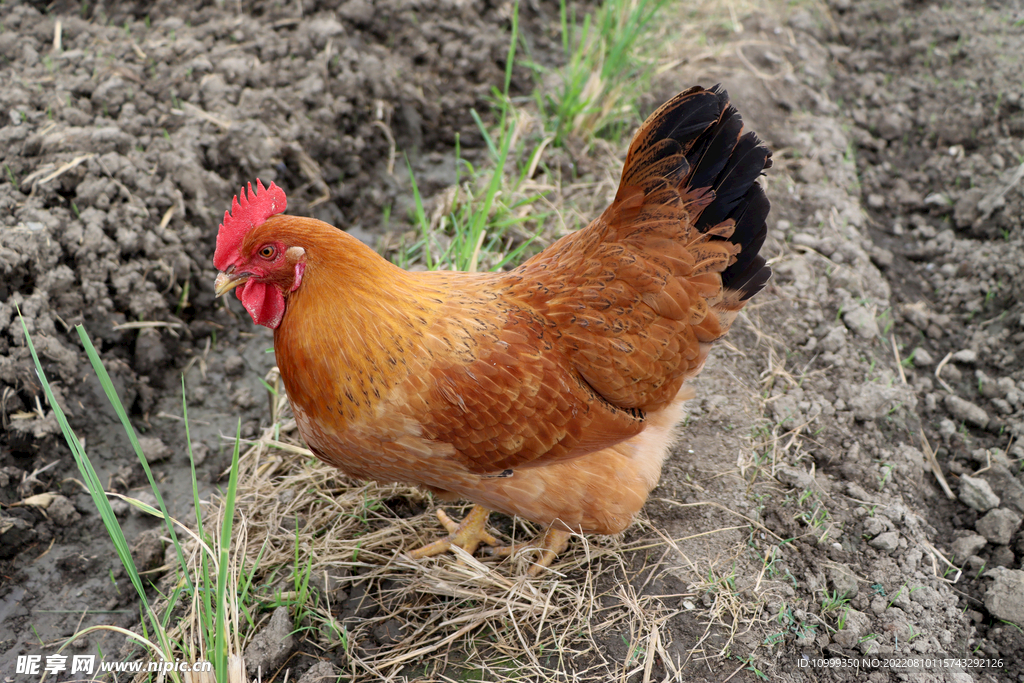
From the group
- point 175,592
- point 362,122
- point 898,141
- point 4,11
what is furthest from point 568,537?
point 4,11

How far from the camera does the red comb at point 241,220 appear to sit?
2318 millimetres

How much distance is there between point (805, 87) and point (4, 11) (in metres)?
6.14

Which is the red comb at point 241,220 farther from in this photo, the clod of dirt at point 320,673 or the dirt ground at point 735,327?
the clod of dirt at point 320,673

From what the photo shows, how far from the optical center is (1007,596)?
2680 mm

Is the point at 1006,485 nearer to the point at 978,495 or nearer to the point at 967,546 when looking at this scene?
the point at 978,495

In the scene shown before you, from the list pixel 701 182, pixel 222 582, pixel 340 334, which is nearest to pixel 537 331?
pixel 340 334

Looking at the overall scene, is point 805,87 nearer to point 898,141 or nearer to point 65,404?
point 898,141

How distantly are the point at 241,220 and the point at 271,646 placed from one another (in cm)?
169

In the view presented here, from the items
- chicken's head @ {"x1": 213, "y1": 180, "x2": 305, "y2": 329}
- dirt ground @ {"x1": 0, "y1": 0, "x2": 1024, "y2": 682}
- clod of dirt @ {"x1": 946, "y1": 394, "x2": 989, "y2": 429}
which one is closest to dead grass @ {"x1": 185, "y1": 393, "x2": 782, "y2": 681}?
dirt ground @ {"x1": 0, "y1": 0, "x2": 1024, "y2": 682}

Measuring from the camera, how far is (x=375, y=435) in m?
2.36

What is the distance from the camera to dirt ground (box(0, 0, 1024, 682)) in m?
2.73

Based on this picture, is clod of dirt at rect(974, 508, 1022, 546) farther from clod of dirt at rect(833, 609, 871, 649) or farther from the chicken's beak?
the chicken's beak

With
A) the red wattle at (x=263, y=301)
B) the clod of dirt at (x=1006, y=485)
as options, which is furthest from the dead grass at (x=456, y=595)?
the clod of dirt at (x=1006, y=485)

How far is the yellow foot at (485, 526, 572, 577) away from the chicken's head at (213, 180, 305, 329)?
152 centimetres
